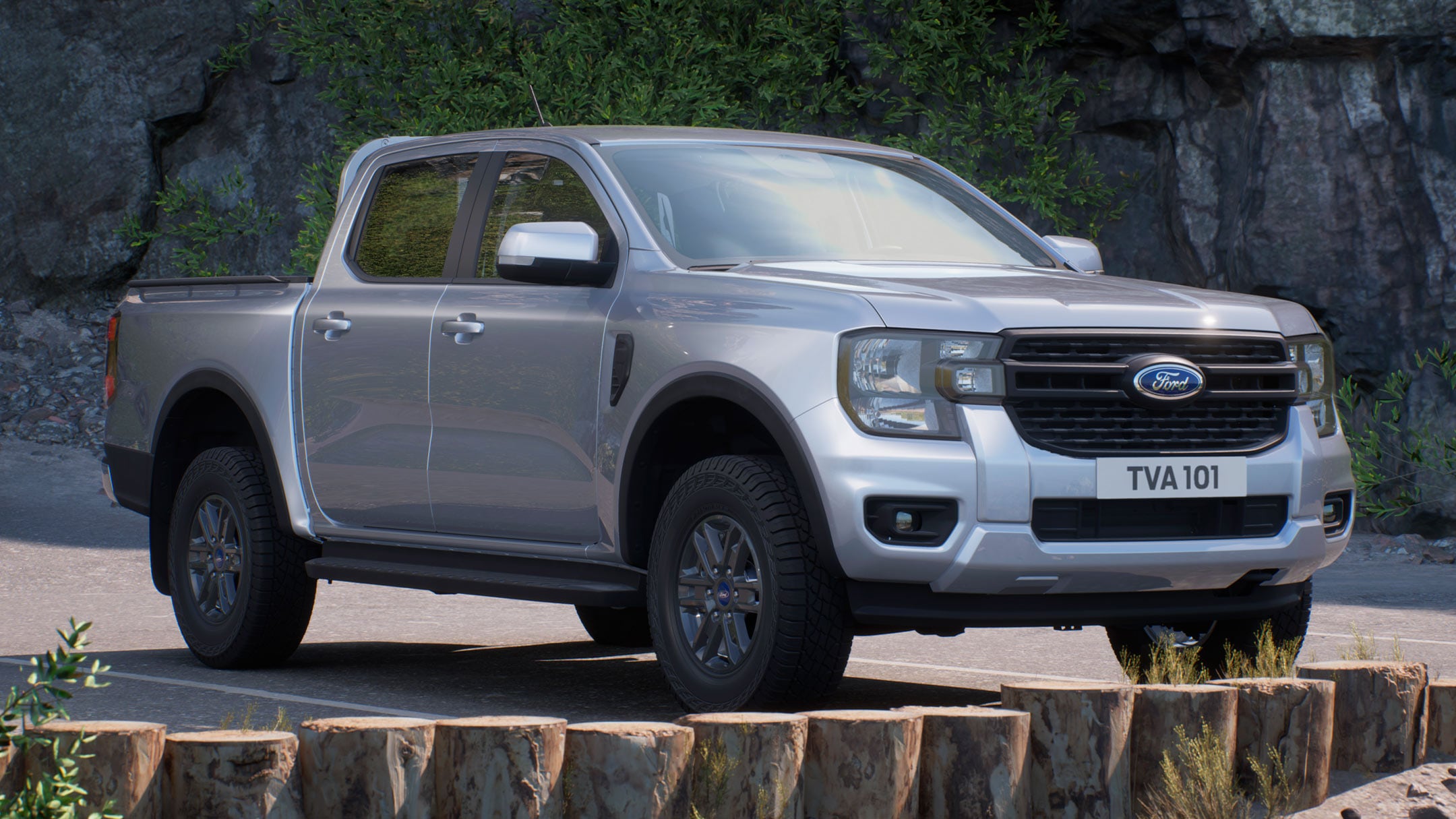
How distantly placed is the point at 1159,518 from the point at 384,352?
302cm

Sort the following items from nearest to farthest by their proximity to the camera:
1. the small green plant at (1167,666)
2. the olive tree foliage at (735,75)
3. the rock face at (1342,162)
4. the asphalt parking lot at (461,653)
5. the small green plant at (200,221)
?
the small green plant at (1167,666), the asphalt parking lot at (461,653), the rock face at (1342,162), the olive tree foliage at (735,75), the small green plant at (200,221)

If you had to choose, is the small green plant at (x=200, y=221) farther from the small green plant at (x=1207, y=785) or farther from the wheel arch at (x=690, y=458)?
the small green plant at (x=1207, y=785)

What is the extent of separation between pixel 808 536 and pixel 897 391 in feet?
1.60

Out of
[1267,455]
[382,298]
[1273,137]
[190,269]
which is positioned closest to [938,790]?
[1267,455]

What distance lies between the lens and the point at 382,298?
288 inches

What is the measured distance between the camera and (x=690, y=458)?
630 centimetres

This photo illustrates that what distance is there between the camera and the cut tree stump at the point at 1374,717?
16.1ft

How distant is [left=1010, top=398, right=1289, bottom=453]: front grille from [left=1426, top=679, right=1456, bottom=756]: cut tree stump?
0.97 meters

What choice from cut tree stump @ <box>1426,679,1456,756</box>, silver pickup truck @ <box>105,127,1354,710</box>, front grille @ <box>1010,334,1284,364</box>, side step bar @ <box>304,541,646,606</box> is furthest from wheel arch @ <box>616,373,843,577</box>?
cut tree stump @ <box>1426,679,1456,756</box>

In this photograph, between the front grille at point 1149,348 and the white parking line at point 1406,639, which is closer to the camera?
the front grille at point 1149,348

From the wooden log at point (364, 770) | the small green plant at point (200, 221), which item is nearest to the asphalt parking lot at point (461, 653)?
the wooden log at point (364, 770)

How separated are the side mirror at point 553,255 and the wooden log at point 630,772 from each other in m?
2.47

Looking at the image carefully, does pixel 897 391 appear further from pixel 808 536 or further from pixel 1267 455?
pixel 1267 455

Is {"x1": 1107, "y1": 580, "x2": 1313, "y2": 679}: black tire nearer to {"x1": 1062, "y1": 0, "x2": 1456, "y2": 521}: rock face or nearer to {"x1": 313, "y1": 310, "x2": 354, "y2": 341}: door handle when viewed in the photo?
{"x1": 313, "y1": 310, "x2": 354, "y2": 341}: door handle
